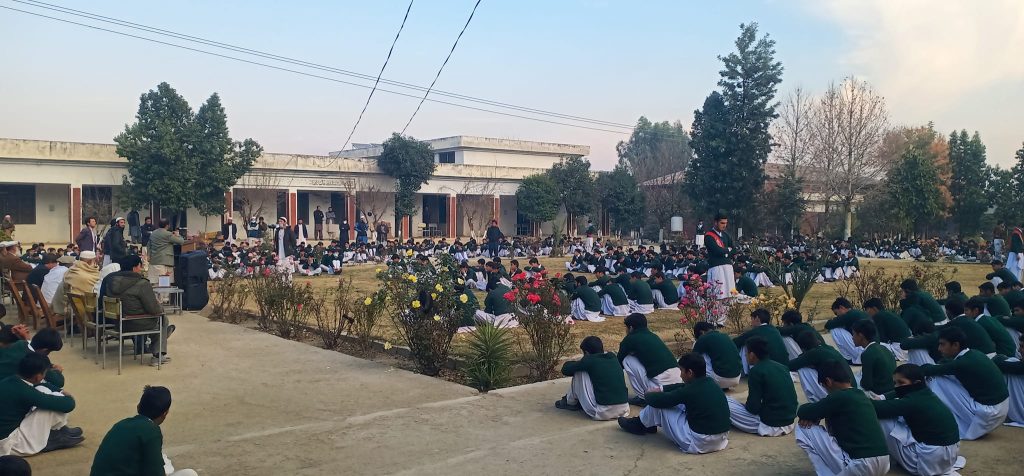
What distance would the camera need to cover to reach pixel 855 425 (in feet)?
16.7

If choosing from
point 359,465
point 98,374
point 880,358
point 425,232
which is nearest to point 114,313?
point 98,374

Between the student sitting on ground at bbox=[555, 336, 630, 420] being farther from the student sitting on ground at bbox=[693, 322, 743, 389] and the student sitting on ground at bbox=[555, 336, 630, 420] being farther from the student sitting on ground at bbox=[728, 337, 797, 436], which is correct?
the student sitting on ground at bbox=[693, 322, 743, 389]

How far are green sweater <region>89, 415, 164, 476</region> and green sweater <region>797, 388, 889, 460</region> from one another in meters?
4.35

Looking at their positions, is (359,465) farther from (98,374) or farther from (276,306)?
(276,306)

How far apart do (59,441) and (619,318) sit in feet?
33.7

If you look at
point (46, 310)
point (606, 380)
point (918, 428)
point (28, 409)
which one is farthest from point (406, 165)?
point (918, 428)

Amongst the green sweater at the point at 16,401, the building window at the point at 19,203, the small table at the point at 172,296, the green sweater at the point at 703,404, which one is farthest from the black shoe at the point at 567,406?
the building window at the point at 19,203

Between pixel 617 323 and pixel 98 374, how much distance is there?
8.50 m

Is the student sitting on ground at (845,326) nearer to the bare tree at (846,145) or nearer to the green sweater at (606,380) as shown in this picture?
the green sweater at (606,380)

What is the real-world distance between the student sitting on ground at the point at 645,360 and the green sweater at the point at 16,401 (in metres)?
5.09

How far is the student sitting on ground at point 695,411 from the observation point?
6.00m

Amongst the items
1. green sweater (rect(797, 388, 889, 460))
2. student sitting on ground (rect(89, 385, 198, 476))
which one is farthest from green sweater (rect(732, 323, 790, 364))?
student sitting on ground (rect(89, 385, 198, 476))

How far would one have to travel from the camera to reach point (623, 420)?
671 centimetres

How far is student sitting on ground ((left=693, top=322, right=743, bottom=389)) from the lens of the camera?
7816 mm
